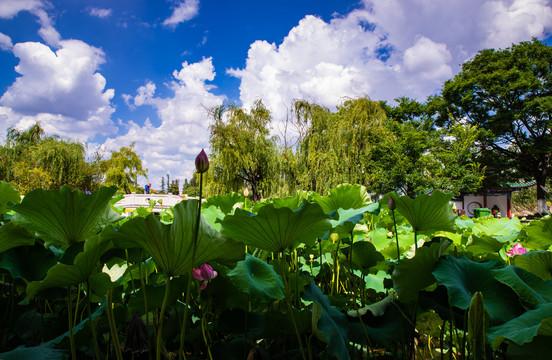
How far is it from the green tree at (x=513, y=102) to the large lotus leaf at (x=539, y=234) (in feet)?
50.2

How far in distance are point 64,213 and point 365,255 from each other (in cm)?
59

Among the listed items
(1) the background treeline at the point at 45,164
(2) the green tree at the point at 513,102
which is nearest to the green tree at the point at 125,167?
(1) the background treeline at the point at 45,164

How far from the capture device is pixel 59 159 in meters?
12.1

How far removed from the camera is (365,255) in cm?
70

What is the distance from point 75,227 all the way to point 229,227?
27 cm

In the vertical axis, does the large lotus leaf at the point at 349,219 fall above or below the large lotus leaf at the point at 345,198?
below

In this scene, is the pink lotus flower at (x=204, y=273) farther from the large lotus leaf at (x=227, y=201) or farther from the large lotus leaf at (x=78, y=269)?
the large lotus leaf at (x=227, y=201)

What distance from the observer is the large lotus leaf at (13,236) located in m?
0.47

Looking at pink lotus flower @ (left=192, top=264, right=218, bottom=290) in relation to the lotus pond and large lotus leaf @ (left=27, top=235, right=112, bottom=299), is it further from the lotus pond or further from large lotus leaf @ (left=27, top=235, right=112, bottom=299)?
large lotus leaf @ (left=27, top=235, right=112, bottom=299)

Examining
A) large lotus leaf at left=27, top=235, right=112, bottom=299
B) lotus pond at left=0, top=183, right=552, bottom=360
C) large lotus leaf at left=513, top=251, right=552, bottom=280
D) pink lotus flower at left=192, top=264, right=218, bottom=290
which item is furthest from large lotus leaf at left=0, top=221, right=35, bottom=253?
large lotus leaf at left=513, top=251, right=552, bottom=280

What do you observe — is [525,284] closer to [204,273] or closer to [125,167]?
[204,273]

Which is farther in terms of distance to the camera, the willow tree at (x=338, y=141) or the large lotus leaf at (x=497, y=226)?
the willow tree at (x=338, y=141)

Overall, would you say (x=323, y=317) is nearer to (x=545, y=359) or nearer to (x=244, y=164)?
(x=545, y=359)

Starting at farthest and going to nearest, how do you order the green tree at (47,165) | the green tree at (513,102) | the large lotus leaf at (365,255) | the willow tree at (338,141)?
the green tree at (513,102), the green tree at (47,165), the willow tree at (338,141), the large lotus leaf at (365,255)
